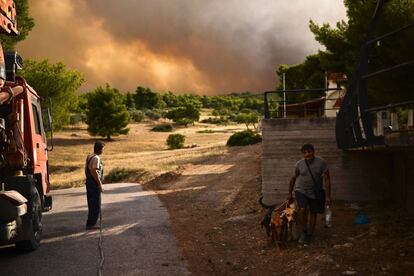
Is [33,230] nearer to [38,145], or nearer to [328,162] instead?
[38,145]

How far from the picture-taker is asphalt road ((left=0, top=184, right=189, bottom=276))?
742 centimetres

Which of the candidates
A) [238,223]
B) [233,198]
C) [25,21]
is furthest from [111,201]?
[25,21]

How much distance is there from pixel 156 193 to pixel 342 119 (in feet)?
33.8

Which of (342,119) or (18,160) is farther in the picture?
(342,119)

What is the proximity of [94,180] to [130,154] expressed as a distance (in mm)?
33940

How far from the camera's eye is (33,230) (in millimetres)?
8672

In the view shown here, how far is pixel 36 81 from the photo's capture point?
116ft

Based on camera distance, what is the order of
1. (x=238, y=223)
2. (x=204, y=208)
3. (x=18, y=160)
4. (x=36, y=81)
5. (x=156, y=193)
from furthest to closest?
(x=36, y=81), (x=156, y=193), (x=204, y=208), (x=238, y=223), (x=18, y=160)

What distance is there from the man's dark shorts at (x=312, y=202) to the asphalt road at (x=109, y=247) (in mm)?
2186

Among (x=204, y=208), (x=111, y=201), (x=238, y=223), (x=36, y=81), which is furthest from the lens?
(x=36, y=81)

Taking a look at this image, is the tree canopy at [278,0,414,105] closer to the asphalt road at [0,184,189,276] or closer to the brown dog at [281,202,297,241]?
the brown dog at [281,202,297,241]

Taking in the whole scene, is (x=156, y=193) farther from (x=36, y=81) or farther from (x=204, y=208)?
(x=36, y=81)

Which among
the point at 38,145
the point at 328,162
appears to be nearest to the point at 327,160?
the point at 328,162

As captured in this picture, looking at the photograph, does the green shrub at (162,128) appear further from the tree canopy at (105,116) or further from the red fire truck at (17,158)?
the red fire truck at (17,158)
